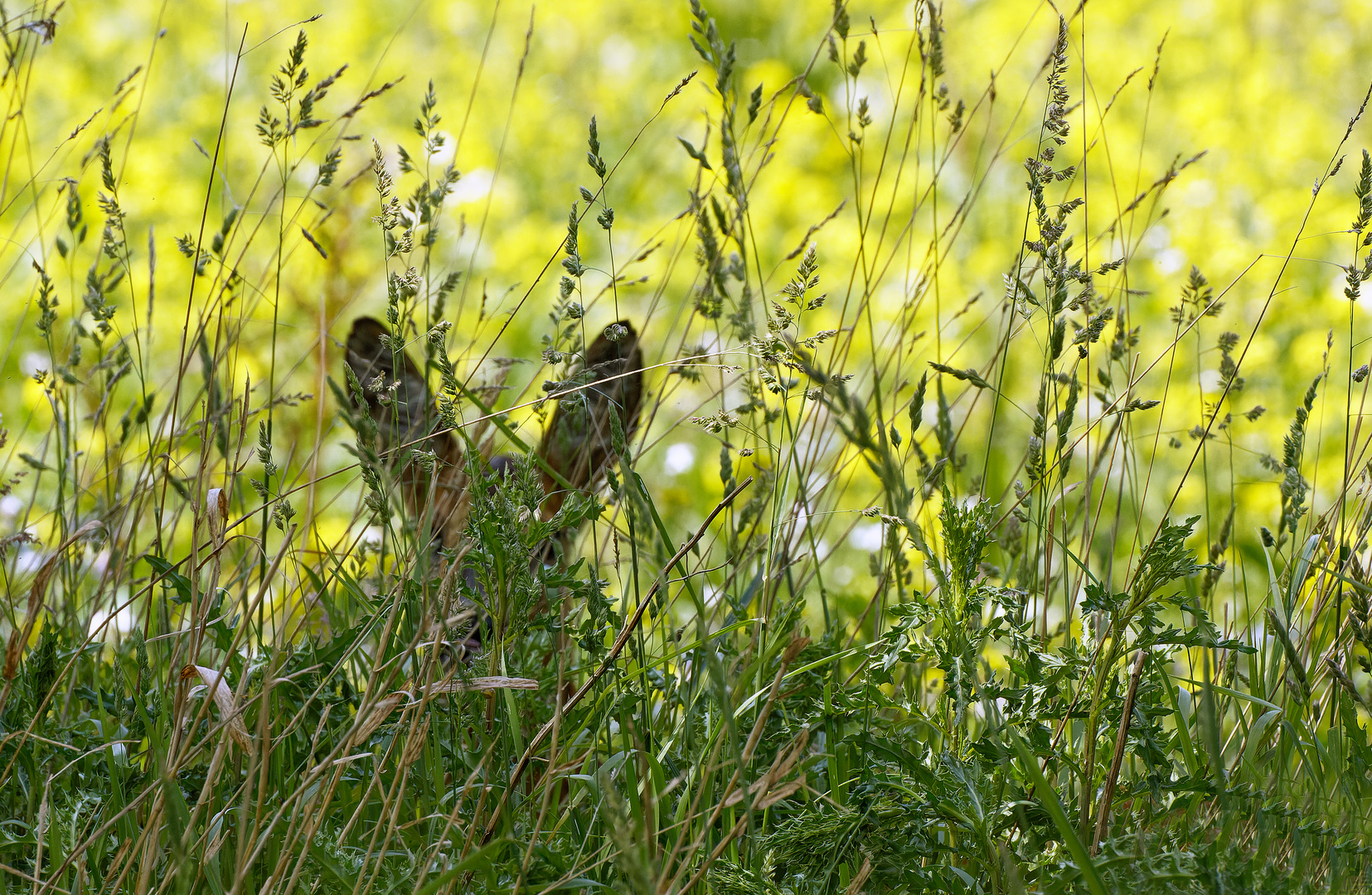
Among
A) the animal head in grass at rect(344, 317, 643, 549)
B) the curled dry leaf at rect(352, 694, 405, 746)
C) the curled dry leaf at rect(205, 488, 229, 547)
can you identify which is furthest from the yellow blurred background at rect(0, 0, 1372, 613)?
the curled dry leaf at rect(352, 694, 405, 746)

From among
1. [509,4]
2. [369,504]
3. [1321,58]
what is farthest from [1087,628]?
[509,4]

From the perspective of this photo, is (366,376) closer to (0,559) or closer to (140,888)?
(0,559)

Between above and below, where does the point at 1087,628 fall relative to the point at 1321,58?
below

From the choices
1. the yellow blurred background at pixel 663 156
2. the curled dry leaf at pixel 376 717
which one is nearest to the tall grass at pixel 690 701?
the curled dry leaf at pixel 376 717

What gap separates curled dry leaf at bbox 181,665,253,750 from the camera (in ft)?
2.93

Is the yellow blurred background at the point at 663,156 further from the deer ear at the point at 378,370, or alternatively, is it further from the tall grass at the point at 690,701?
the tall grass at the point at 690,701

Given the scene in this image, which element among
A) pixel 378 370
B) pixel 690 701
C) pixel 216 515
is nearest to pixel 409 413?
pixel 378 370

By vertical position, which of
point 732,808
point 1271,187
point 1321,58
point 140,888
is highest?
point 1321,58

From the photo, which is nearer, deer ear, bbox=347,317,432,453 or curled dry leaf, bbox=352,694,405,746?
curled dry leaf, bbox=352,694,405,746

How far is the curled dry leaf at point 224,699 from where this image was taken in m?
0.89

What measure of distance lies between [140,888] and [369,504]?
1.24 ft

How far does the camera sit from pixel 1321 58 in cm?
504

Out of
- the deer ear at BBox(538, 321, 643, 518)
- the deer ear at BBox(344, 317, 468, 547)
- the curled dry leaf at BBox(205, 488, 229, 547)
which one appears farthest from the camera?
the deer ear at BBox(344, 317, 468, 547)

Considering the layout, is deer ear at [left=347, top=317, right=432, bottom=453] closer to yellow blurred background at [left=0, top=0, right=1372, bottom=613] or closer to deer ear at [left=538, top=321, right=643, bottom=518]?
deer ear at [left=538, top=321, right=643, bottom=518]
